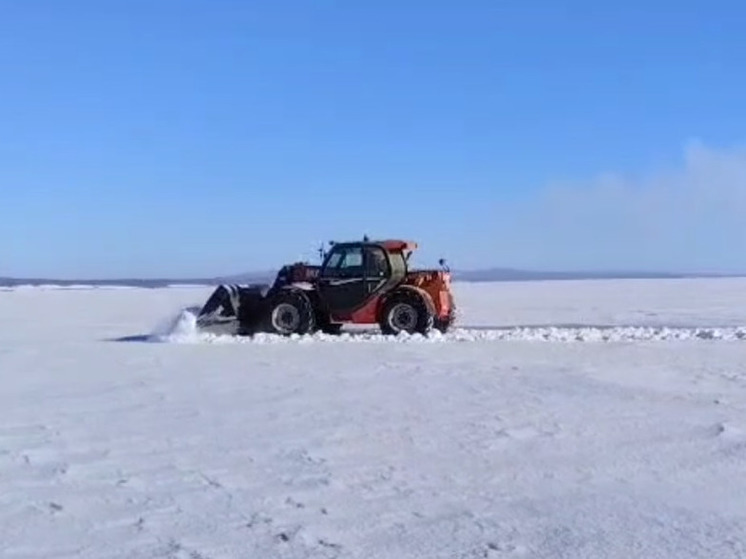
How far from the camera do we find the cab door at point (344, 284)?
16.3 metres

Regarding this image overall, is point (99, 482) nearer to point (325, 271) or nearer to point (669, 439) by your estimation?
point (669, 439)

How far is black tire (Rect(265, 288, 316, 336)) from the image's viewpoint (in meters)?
16.2

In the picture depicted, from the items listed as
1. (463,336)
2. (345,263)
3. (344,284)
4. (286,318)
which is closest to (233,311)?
(286,318)

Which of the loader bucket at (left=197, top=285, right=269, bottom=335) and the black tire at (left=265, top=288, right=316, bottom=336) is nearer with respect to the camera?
the loader bucket at (left=197, top=285, right=269, bottom=335)

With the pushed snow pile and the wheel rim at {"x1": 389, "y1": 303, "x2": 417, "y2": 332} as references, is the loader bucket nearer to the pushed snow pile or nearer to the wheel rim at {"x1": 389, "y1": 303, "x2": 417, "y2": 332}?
the pushed snow pile

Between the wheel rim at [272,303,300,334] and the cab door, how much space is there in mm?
551

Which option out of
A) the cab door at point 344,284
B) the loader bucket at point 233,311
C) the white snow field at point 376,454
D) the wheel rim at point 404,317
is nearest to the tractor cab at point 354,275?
the cab door at point 344,284

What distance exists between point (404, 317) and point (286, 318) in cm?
200

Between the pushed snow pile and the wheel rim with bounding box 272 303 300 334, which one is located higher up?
the wheel rim with bounding box 272 303 300 334

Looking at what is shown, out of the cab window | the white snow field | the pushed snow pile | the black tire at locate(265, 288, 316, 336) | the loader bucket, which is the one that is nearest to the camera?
the white snow field

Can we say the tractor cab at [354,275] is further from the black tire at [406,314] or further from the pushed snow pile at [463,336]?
the pushed snow pile at [463,336]

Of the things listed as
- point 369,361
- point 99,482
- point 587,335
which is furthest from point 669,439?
point 587,335

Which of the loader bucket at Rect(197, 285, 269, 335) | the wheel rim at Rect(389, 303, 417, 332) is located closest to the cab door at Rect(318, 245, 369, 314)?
the wheel rim at Rect(389, 303, 417, 332)

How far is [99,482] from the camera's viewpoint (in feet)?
20.6
